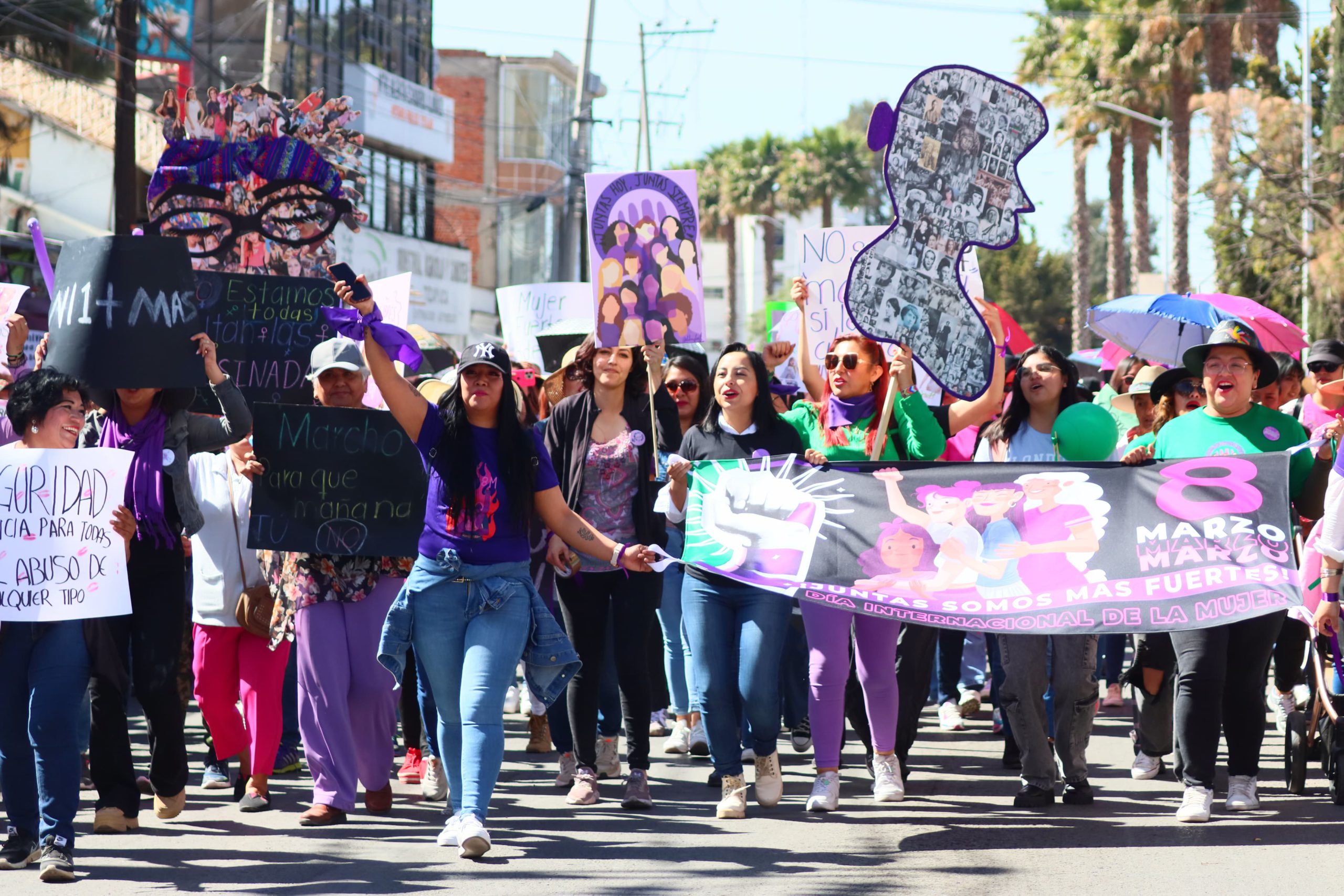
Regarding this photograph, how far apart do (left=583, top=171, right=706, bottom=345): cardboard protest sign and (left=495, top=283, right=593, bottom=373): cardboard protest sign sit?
5171 mm

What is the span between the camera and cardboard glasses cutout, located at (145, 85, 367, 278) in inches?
361

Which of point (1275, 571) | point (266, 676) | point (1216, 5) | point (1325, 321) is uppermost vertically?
point (1216, 5)

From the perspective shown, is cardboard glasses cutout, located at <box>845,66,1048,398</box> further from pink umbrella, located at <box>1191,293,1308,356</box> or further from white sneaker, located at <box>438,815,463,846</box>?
pink umbrella, located at <box>1191,293,1308,356</box>

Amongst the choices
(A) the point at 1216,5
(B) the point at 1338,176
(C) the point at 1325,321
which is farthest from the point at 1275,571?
(A) the point at 1216,5

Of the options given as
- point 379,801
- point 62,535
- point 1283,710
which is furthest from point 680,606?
point 62,535

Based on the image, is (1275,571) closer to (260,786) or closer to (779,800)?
(779,800)

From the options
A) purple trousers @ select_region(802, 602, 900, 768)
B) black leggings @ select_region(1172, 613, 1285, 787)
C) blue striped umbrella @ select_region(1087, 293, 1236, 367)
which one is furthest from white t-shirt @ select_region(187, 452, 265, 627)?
blue striped umbrella @ select_region(1087, 293, 1236, 367)

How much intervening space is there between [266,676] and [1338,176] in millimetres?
22081

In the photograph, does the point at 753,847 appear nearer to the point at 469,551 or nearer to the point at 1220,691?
the point at 469,551

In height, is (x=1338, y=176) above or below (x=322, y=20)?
below

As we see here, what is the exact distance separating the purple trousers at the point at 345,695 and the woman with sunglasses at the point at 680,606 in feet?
5.26

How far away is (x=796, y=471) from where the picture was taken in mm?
6992

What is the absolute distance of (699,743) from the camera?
335 inches

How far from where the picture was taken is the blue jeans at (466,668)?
6027 mm
